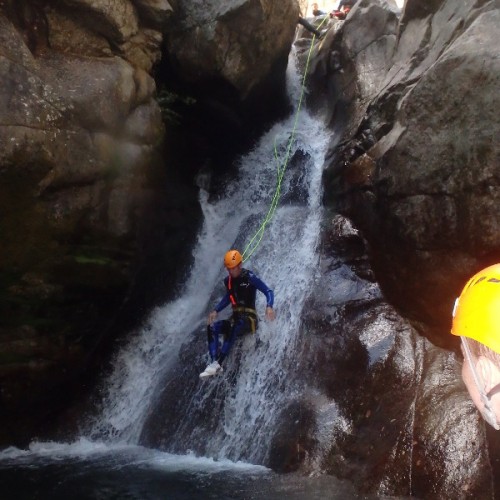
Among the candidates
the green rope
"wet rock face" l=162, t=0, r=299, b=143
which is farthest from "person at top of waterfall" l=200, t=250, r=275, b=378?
"wet rock face" l=162, t=0, r=299, b=143

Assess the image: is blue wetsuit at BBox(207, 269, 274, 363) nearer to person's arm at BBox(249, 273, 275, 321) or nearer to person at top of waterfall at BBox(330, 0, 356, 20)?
→ person's arm at BBox(249, 273, 275, 321)

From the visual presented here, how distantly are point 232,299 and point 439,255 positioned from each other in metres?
3.13

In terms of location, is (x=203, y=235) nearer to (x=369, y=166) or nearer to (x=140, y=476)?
(x=369, y=166)

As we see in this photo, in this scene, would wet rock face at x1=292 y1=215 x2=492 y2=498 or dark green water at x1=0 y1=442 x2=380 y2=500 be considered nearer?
wet rock face at x1=292 y1=215 x2=492 y2=498

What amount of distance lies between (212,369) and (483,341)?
4.05 m

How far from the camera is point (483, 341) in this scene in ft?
12.5

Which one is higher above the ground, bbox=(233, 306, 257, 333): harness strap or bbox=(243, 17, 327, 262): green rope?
bbox=(243, 17, 327, 262): green rope

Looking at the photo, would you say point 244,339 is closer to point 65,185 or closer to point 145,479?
point 145,479

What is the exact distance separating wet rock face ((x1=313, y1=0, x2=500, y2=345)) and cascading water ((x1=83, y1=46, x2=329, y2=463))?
1.53 meters

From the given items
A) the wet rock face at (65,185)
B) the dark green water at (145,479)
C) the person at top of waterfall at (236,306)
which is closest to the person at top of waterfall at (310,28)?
the wet rock face at (65,185)

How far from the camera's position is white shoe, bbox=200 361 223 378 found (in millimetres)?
6895

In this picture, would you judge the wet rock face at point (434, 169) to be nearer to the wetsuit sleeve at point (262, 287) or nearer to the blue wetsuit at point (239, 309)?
the wetsuit sleeve at point (262, 287)

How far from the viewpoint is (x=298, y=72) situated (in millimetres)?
14914

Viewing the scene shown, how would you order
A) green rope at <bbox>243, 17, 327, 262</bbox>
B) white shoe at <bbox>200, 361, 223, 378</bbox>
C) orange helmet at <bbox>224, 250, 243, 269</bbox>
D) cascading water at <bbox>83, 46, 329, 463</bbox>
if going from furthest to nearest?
green rope at <bbox>243, 17, 327, 262</bbox>, orange helmet at <bbox>224, 250, 243, 269</bbox>, cascading water at <bbox>83, 46, 329, 463</bbox>, white shoe at <bbox>200, 361, 223, 378</bbox>
